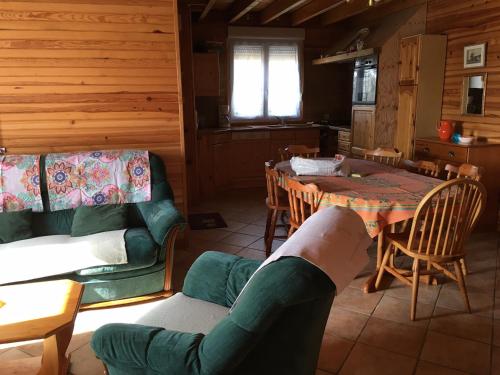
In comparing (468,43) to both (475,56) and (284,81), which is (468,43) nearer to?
(475,56)

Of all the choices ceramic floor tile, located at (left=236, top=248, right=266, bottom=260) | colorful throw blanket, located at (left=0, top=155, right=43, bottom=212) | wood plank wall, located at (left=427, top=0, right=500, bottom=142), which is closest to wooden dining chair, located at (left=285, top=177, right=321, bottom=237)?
ceramic floor tile, located at (left=236, top=248, right=266, bottom=260)

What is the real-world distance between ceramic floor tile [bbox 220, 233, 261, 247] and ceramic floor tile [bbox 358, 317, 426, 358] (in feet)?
5.37

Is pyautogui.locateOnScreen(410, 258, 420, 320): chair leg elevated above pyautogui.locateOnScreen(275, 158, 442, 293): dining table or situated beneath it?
situated beneath

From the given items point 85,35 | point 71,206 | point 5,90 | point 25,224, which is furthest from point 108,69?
point 25,224

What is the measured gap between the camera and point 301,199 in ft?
9.81

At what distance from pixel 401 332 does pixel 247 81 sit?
512cm

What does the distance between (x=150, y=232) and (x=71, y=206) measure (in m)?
0.69

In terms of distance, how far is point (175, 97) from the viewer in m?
3.64

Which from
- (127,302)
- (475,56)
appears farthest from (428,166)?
(127,302)

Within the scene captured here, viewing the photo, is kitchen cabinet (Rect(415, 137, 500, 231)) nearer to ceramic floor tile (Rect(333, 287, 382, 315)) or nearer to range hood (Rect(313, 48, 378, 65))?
range hood (Rect(313, 48, 378, 65))

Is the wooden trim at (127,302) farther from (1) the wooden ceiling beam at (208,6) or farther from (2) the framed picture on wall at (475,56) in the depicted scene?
(2) the framed picture on wall at (475,56)

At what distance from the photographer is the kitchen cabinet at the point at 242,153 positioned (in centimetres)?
584

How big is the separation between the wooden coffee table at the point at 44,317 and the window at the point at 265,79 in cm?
506

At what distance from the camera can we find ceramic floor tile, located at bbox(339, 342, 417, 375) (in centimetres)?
215
